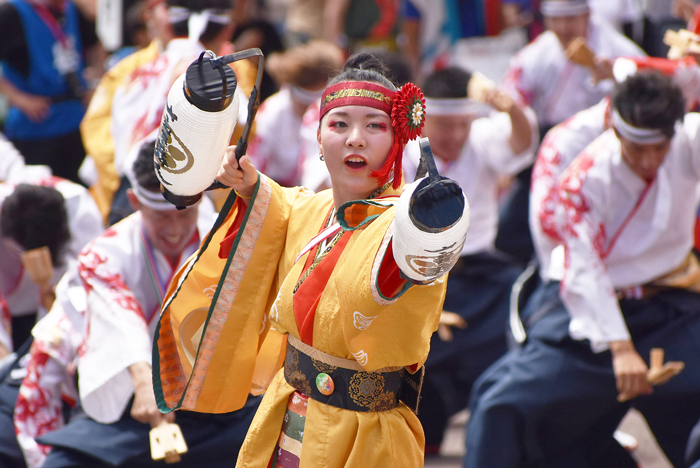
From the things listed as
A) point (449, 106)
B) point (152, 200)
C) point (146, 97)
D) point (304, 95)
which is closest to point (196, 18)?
point (146, 97)

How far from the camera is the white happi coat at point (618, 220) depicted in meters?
3.00

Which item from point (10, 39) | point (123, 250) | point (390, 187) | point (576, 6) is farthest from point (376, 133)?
point (10, 39)

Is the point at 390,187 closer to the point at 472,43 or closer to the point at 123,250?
the point at 123,250

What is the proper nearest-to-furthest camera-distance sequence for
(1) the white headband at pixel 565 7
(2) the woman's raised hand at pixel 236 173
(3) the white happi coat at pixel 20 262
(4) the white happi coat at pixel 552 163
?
(2) the woman's raised hand at pixel 236 173
(4) the white happi coat at pixel 552 163
(3) the white happi coat at pixel 20 262
(1) the white headband at pixel 565 7

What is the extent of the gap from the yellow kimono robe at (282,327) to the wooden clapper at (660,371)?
4.00 feet

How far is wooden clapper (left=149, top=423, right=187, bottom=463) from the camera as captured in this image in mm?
2514

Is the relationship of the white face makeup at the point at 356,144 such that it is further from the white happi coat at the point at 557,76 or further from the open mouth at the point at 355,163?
the white happi coat at the point at 557,76

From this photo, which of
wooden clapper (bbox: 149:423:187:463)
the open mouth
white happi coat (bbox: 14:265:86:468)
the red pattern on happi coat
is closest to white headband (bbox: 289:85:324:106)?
white happi coat (bbox: 14:265:86:468)

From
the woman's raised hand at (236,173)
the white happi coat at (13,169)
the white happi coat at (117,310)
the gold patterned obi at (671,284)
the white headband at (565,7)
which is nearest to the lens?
the woman's raised hand at (236,173)

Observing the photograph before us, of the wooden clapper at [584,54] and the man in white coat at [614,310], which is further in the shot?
the wooden clapper at [584,54]

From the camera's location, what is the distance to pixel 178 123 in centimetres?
185

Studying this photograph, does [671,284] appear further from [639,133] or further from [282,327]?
[282,327]

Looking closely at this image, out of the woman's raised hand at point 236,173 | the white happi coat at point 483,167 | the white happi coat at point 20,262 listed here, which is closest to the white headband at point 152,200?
the white happi coat at point 20,262

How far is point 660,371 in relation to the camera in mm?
2887
